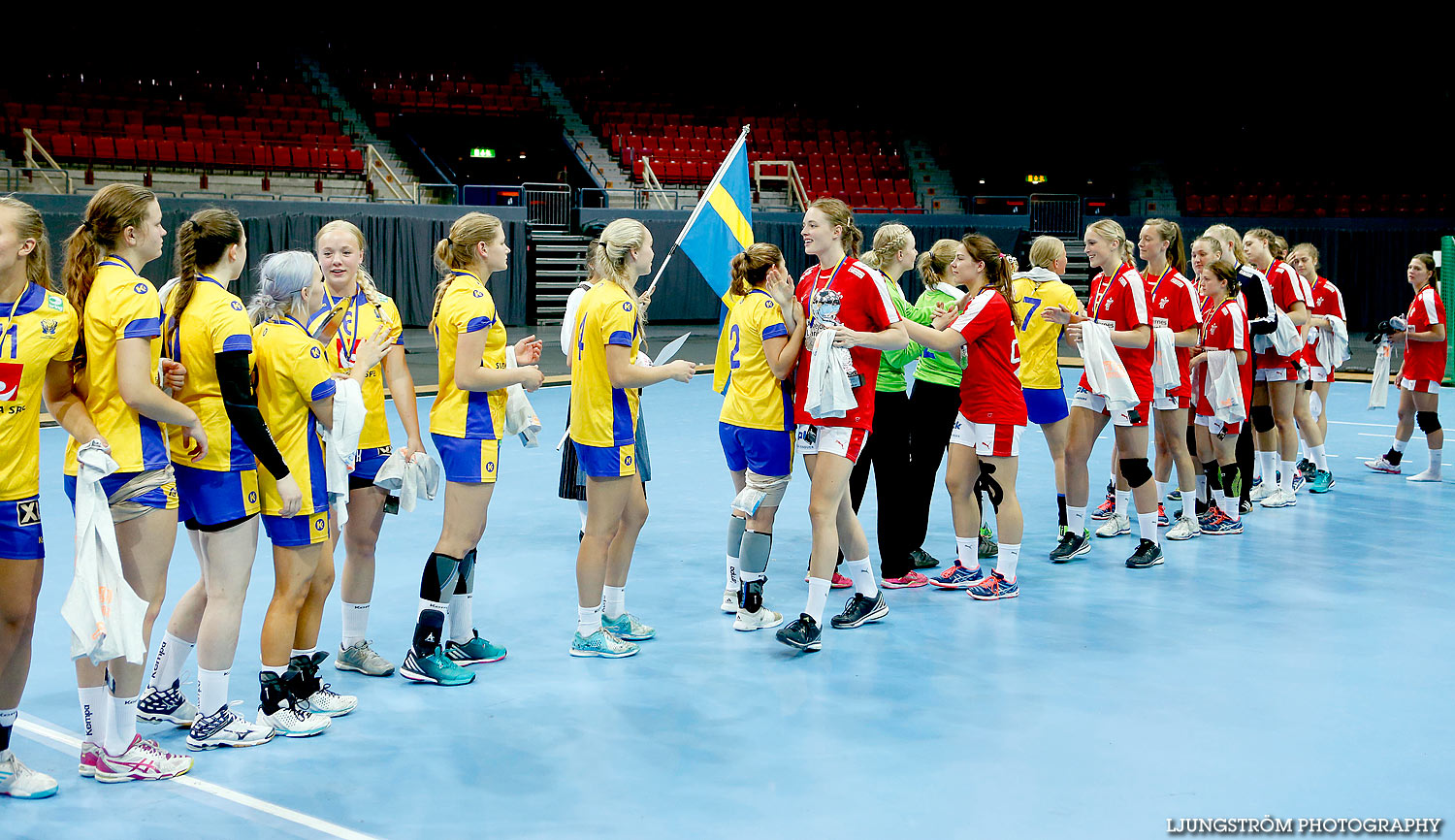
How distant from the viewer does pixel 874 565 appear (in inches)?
244

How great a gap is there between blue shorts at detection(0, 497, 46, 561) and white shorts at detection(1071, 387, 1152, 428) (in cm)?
478

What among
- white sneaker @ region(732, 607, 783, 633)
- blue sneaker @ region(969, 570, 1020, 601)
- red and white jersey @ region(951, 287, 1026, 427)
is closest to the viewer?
white sneaker @ region(732, 607, 783, 633)

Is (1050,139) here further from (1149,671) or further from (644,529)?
(1149,671)

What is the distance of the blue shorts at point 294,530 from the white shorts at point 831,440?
75.0 inches

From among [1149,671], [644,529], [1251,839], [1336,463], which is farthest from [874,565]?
[1336,463]

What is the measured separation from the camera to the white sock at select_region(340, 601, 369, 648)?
14.7 feet

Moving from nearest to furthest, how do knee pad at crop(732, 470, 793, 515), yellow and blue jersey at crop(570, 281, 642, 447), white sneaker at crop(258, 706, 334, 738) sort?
white sneaker at crop(258, 706, 334, 738), yellow and blue jersey at crop(570, 281, 642, 447), knee pad at crop(732, 470, 793, 515)

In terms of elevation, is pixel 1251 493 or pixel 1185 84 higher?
pixel 1185 84

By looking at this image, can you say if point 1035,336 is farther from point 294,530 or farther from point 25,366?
point 25,366

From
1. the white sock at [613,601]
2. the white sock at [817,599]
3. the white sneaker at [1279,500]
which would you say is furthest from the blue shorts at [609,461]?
the white sneaker at [1279,500]

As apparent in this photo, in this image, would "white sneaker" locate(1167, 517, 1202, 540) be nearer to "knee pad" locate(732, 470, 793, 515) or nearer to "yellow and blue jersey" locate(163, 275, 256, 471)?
"knee pad" locate(732, 470, 793, 515)

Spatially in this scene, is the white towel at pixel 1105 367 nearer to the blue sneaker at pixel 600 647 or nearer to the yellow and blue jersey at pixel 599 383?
the yellow and blue jersey at pixel 599 383

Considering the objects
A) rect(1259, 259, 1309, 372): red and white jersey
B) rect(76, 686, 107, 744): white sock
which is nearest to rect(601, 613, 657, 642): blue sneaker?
rect(76, 686, 107, 744): white sock

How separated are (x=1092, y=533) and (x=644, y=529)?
262 cm
